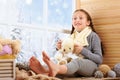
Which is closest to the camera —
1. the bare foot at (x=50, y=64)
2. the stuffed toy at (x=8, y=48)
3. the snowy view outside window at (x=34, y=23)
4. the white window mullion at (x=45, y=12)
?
the stuffed toy at (x=8, y=48)

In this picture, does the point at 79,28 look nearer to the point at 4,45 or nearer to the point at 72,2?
the point at 72,2

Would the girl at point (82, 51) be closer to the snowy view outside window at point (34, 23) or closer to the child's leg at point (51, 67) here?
the child's leg at point (51, 67)

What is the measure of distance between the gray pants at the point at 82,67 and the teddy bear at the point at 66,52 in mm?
92

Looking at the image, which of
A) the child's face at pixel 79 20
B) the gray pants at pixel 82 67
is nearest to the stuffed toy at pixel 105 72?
the gray pants at pixel 82 67

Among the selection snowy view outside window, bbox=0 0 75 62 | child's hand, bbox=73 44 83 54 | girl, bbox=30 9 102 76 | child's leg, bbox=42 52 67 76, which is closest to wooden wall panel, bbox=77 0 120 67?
girl, bbox=30 9 102 76

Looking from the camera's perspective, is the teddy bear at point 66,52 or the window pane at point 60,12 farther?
the window pane at point 60,12

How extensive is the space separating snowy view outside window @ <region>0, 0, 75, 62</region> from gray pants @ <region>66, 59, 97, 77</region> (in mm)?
366

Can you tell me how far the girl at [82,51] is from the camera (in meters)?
1.67

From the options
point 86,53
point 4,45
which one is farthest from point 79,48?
point 4,45

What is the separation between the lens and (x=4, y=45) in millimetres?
1424

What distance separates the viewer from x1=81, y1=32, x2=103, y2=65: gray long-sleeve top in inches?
79.8

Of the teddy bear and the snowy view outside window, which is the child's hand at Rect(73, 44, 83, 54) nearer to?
the teddy bear

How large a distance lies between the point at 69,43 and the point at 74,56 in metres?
0.22

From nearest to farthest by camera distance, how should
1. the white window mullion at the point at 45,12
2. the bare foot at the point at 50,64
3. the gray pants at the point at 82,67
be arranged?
the bare foot at the point at 50,64
the gray pants at the point at 82,67
the white window mullion at the point at 45,12
